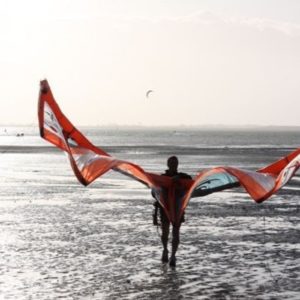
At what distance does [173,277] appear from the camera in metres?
11.2

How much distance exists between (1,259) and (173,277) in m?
3.36

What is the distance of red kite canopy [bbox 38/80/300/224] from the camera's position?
9.62 meters

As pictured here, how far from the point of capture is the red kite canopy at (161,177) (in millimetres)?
9625

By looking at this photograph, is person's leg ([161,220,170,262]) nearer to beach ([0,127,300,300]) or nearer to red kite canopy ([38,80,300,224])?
beach ([0,127,300,300])

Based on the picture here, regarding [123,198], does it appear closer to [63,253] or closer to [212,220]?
[212,220]

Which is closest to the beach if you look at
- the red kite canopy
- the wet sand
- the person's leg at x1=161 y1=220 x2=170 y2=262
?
the wet sand

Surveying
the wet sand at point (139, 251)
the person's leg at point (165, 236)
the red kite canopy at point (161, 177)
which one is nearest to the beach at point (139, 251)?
the wet sand at point (139, 251)

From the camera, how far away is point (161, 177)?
11.3 m

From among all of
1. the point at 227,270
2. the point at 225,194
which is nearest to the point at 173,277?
the point at 227,270

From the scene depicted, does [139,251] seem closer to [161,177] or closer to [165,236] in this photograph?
[165,236]

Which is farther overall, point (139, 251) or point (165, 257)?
point (139, 251)

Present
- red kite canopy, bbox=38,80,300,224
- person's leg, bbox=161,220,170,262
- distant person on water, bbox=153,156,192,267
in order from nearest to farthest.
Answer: red kite canopy, bbox=38,80,300,224, distant person on water, bbox=153,156,192,267, person's leg, bbox=161,220,170,262

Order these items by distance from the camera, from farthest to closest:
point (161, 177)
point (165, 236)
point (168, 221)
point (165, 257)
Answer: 1. point (165, 257)
2. point (165, 236)
3. point (168, 221)
4. point (161, 177)

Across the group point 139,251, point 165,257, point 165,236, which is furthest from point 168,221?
point 139,251
